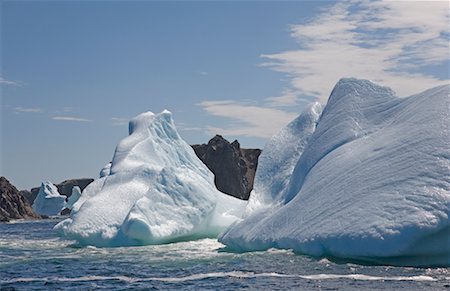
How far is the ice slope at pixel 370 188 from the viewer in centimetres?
1549

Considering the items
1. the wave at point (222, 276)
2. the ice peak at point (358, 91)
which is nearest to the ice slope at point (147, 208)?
the ice peak at point (358, 91)

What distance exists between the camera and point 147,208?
2506 cm

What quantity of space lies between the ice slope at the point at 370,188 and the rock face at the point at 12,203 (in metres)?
69.0

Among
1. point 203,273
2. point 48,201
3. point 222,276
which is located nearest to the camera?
point 222,276

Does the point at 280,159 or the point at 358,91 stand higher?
the point at 358,91

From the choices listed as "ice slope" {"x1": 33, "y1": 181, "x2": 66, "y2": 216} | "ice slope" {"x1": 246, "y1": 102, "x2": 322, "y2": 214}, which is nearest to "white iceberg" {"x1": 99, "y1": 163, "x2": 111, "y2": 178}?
"ice slope" {"x1": 246, "y1": 102, "x2": 322, "y2": 214}

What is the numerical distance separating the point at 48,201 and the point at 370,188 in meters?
87.0

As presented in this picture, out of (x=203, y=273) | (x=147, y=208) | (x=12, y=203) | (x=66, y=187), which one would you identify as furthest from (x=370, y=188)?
(x=66, y=187)

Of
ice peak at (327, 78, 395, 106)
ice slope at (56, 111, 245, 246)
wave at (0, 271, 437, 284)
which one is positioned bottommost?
wave at (0, 271, 437, 284)

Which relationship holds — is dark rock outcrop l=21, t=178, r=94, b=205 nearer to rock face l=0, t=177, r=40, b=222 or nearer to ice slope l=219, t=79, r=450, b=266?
rock face l=0, t=177, r=40, b=222

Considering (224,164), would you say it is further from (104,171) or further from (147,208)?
(147,208)

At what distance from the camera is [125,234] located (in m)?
24.7

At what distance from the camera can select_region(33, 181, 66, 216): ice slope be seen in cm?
9850

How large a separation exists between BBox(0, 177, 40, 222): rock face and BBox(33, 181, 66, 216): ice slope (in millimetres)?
7430
